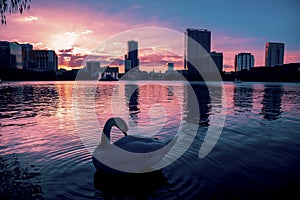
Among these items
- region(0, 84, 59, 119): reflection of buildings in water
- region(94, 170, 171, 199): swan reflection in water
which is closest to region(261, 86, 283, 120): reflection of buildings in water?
region(94, 170, 171, 199): swan reflection in water

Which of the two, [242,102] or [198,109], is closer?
[198,109]

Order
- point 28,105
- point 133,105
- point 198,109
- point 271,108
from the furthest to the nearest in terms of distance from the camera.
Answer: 1. point 133,105
2. point 28,105
3. point 271,108
4. point 198,109

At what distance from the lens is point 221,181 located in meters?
6.72

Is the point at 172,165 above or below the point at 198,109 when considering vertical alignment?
below

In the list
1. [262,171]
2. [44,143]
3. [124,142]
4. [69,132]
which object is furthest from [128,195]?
[69,132]

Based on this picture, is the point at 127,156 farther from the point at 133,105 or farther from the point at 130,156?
the point at 133,105

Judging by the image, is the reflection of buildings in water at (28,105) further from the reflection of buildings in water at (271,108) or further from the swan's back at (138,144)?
the reflection of buildings in water at (271,108)

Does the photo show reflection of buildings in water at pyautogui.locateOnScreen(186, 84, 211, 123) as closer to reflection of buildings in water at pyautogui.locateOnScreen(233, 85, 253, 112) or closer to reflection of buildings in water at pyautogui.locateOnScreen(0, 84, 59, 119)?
reflection of buildings in water at pyautogui.locateOnScreen(233, 85, 253, 112)

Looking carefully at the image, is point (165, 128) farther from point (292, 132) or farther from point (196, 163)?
point (292, 132)

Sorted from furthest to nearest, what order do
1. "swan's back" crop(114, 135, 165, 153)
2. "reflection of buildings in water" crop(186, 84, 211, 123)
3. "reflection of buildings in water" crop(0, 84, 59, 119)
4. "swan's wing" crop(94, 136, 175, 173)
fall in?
"reflection of buildings in water" crop(0, 84, 59, 119), "reflection of buildings in water" crop(186, 84, 211, 123), "swan's back" crop(114, 135, 165, 153), "swan's wing" crop(94, 136, 175, 173)

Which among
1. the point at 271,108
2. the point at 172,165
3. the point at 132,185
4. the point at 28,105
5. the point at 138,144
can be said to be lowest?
the point at 132,185

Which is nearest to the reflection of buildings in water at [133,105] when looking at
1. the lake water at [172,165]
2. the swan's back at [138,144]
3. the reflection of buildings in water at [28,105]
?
the lake water at [172,165]

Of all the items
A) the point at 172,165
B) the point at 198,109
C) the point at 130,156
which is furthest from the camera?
the point at 198,109

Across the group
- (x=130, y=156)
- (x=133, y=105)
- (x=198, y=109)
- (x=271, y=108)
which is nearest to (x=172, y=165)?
(x=130, y=156)
